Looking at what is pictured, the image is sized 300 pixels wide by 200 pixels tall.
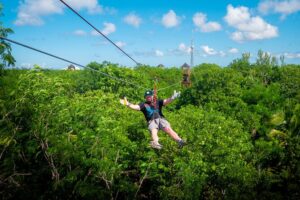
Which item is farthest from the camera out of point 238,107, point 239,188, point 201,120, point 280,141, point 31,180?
point 238,107

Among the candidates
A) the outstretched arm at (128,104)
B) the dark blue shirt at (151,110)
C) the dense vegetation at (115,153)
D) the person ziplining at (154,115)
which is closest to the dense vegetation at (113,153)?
the dense vegetation at (115,153)

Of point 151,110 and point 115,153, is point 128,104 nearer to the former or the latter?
point 151,110

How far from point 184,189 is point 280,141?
7.41 m

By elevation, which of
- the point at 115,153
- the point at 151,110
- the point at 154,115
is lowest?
the point at 115,153

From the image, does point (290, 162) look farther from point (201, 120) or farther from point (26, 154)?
point (26, 154)

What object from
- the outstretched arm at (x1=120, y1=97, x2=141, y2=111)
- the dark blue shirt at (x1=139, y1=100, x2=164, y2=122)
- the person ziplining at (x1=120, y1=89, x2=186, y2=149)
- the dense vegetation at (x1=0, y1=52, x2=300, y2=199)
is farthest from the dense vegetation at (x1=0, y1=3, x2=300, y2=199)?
the dark blue shirt at (x1=139, y1=100, x2=164, y2=122)

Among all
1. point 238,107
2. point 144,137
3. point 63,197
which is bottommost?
point 63,197

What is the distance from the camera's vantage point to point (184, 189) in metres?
10.8

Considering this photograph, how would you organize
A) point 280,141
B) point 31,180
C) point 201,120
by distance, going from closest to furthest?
point 31,180, point 201,120, point 280,141

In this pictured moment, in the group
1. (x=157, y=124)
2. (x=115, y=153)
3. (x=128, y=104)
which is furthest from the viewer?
(x=115, y=153)

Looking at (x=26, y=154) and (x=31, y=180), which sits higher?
(x=26, y=154)

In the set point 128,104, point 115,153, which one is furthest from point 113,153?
point 128,104

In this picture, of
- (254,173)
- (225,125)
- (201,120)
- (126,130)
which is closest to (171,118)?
(201,120)

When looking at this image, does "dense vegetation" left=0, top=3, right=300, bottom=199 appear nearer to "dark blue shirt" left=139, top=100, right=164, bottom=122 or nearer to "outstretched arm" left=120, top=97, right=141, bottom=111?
"outstretched arm" left=120, top=97, right=141, bottom=111
